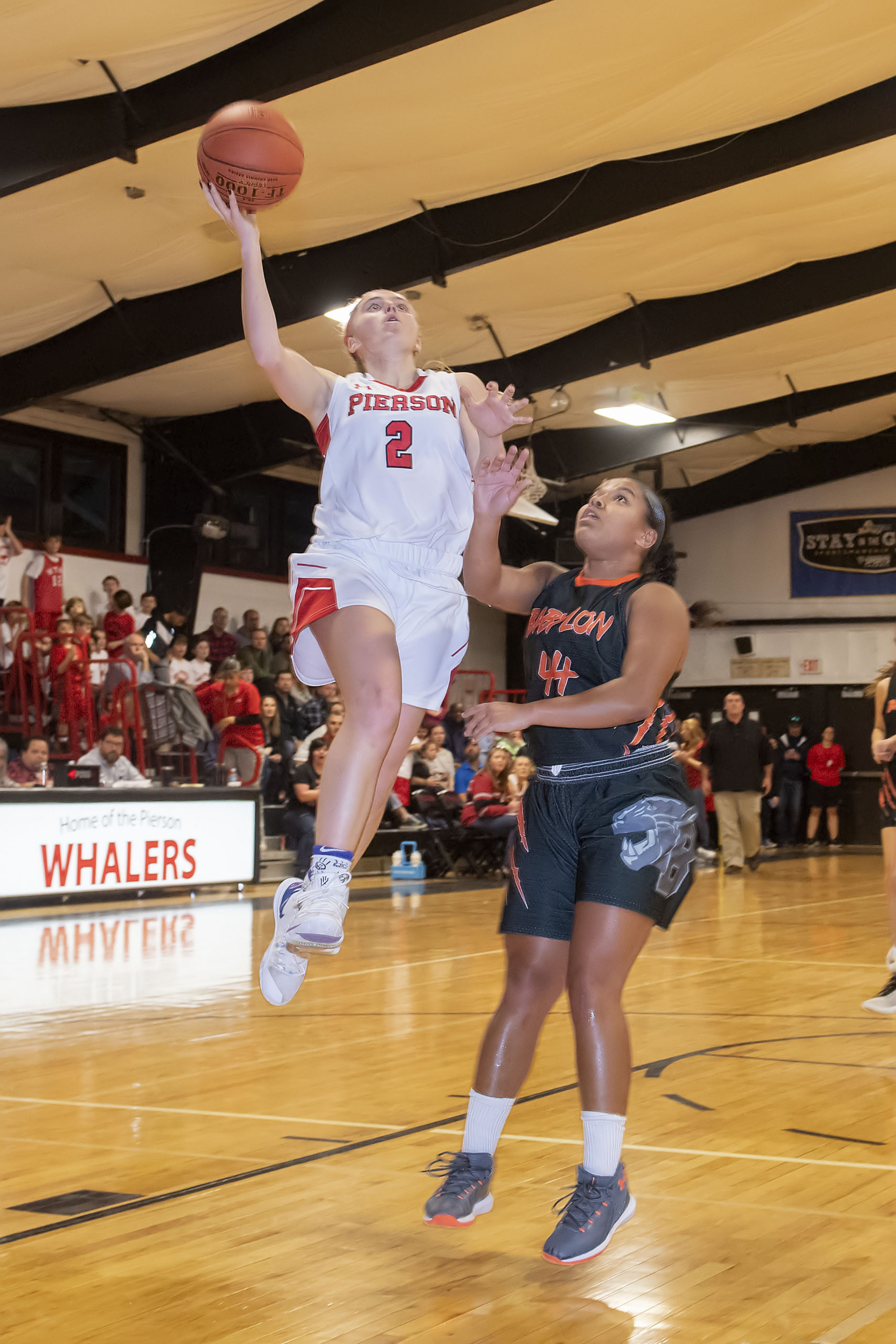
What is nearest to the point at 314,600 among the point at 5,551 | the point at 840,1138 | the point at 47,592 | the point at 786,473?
the point at 840,1138

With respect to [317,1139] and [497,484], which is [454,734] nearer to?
[317,1139]

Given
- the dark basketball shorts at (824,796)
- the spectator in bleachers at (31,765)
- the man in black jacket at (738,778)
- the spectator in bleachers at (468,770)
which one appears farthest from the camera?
the dark basketball shorts at (824,796)

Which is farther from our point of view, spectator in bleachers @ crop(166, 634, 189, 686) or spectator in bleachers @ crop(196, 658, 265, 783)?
spectator in bleachers @ crop(166, 634, 189, 686)

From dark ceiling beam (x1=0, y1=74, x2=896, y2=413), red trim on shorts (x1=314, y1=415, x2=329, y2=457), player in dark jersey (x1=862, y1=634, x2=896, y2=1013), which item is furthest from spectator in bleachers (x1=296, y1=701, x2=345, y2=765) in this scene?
red trim on shorts (x1=314, y1=415, x2=329, y2=457)

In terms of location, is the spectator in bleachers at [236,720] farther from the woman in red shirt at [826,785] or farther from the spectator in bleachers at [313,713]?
the woman in red shirt at [826,785]

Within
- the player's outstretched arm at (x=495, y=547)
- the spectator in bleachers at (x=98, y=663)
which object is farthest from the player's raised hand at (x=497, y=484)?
the spectator in bleachers at (x=98, y=663)

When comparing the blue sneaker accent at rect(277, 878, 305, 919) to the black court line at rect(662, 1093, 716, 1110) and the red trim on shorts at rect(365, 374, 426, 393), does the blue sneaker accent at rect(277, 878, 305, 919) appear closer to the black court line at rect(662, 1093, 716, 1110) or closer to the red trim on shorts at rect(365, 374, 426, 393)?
the red trim on shorts at rect(365, 374, 426, 393)

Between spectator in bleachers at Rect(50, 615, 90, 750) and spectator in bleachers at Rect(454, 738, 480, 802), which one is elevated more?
spectator in bleachers at Rect(50, 615, 90, 750)

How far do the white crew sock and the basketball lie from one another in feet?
7.35

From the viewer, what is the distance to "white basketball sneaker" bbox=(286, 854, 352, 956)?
9.37ft

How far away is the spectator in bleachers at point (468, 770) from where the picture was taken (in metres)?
15.4

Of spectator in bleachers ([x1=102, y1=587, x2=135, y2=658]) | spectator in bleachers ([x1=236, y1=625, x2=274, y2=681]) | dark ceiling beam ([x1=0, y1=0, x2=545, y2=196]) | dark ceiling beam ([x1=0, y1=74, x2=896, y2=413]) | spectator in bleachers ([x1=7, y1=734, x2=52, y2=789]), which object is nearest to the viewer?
dark ceiling beam ([x1=0, y1=0, x2=545, y2=196])

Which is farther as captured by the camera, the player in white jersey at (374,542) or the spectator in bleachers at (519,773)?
the spectator in bleachers at (519,773)

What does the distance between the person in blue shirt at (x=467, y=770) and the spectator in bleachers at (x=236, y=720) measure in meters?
2.63
